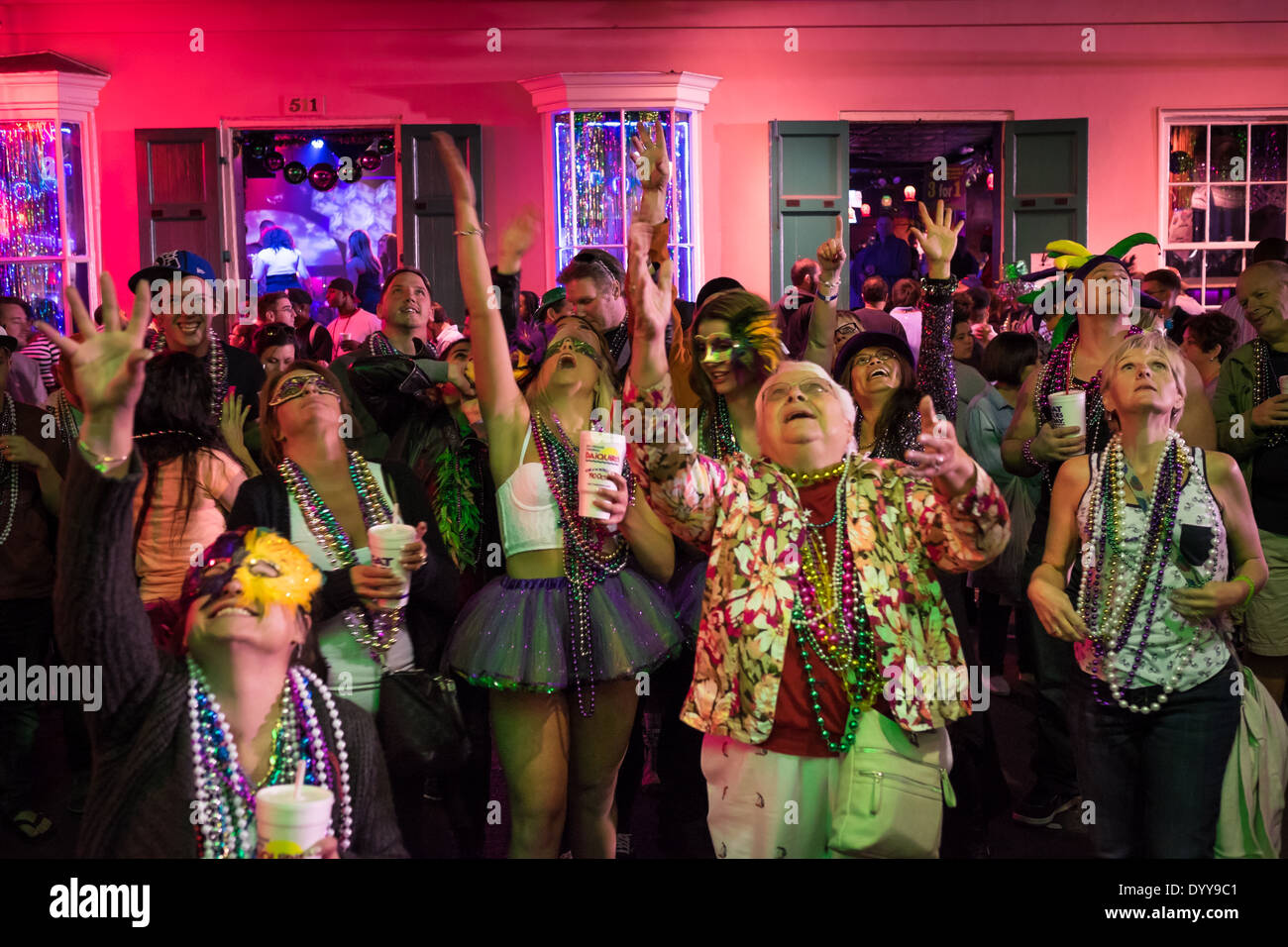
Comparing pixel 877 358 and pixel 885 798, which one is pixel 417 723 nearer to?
pixel 885 798

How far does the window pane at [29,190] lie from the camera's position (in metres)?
9.65

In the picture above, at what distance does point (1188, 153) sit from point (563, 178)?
516 centimetres

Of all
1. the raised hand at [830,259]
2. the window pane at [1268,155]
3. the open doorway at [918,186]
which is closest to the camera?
the raised hand at [830,259]

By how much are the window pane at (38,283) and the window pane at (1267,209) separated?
9.52 m

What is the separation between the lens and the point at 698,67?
10.0 meters

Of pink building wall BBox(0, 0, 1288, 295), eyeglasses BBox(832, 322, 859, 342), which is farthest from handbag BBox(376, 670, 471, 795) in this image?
pink building wall BBox(0, 0, 1288, 295)

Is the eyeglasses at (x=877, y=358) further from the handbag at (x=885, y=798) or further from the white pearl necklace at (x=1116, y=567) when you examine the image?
the handbag at (x=885, y=798)

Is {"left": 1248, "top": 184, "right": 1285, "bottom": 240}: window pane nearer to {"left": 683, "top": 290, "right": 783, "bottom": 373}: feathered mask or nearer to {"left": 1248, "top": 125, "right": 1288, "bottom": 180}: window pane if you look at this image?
{"left": 1248, "top": 125, "right": 1288, "bottom": 180}: window pane

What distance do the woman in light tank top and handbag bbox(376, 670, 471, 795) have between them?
4.53 feet

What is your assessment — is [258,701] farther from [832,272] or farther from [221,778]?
[832,272]

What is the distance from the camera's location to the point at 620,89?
31.2 ft

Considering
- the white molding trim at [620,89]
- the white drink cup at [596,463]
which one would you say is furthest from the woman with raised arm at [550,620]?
the white molding trim at [620,89]

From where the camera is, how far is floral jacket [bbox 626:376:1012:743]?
2.51 meters
